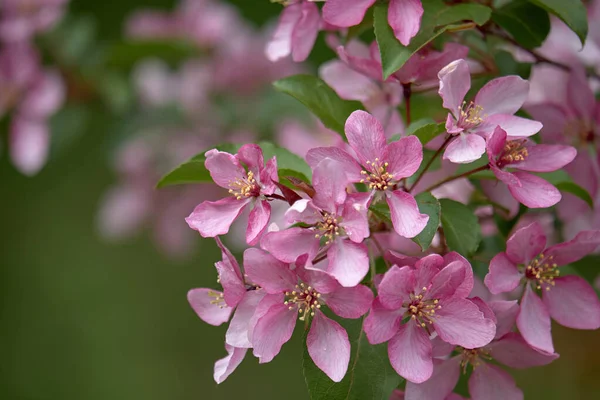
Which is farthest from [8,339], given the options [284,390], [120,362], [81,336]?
[284,390]

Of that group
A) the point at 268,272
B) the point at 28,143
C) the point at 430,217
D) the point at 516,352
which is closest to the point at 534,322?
the point at 516,352

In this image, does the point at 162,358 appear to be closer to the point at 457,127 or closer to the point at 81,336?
the point at 81,336

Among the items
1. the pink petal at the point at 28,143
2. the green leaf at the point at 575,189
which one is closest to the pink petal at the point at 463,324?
the green leaf at the point at 575,189

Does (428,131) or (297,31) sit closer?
(428,131)

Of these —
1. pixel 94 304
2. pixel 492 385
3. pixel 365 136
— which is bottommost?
pixel 94 304

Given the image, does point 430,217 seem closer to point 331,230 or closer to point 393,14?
point 331,230
